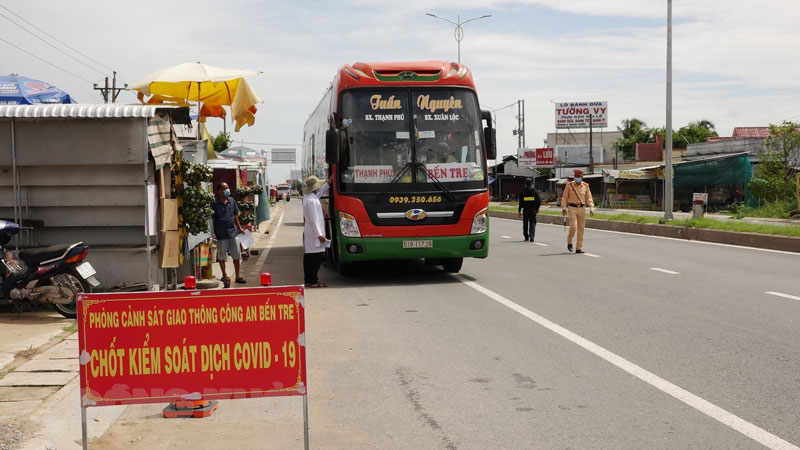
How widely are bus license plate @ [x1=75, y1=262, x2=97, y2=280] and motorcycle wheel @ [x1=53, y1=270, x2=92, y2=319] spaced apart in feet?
0.22

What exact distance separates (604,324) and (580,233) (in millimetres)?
9698

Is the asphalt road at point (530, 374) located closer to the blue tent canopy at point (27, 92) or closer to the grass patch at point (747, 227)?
the blue tent canopy at point (27, 92)

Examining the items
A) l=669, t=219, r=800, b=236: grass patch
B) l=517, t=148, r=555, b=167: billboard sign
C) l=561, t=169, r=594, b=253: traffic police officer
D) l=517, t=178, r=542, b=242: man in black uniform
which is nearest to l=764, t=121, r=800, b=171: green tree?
l=669, t=219, r=800, b=236: grass patch

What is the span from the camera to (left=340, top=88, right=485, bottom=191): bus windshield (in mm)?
13367

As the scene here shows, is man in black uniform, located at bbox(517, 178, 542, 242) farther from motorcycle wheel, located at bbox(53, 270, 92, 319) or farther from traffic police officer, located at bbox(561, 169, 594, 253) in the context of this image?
motorcycle wheel, located at bbox(53, 270, 92, 319)

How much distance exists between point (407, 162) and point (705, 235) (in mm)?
12904

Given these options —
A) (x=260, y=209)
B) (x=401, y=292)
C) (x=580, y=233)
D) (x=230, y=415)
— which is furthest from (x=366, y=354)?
(x=260, y=209)

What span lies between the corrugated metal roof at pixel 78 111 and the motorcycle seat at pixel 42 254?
63.0 inches

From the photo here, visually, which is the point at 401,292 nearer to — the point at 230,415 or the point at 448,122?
the point at 448,122

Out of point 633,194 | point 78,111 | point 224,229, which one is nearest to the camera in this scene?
point 78,111

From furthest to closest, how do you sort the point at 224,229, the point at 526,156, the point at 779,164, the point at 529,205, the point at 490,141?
the point at 526,156 < the point at 779,164 < the point at 529,205 < the point at 490,141 < the point at 224,229

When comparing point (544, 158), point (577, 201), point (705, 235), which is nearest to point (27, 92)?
point (577, 201)

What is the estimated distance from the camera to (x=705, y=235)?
76.5ft

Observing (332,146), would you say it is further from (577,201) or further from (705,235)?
(705,235)
